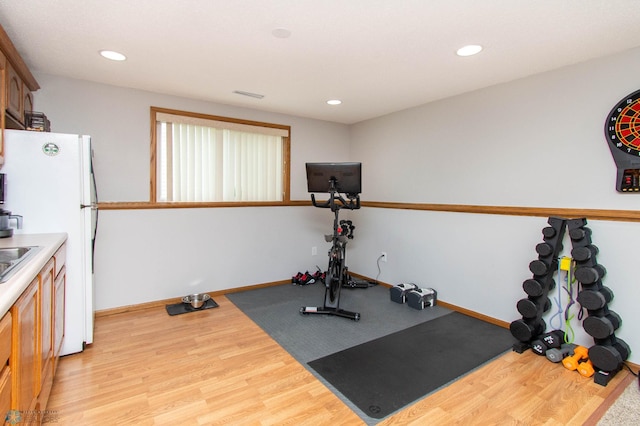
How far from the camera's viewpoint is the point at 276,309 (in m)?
3.52

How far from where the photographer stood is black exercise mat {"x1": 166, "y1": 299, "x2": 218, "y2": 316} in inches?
134

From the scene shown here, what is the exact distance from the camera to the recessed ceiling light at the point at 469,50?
7.66ft

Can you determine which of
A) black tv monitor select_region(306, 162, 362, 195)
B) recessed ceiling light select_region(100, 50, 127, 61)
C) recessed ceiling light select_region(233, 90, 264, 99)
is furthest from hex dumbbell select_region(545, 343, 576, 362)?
recessed ceiling light select_region(100, 50, 127, 61)

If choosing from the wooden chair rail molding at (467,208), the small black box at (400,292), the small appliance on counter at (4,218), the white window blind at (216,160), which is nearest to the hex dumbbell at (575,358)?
the wooden chair rail molding at (467,208)

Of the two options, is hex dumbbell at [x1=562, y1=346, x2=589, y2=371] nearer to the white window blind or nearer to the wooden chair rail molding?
the wooden chair rail molding

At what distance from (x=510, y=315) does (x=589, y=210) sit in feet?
3.78

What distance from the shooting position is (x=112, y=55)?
8.36ft

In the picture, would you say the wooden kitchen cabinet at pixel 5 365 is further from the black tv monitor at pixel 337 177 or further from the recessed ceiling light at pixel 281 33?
the black tv monitor at pixel 337 177

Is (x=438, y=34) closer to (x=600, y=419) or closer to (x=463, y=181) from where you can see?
(x=463, y=181)

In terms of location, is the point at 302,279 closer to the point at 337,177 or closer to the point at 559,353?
the point at 337,177

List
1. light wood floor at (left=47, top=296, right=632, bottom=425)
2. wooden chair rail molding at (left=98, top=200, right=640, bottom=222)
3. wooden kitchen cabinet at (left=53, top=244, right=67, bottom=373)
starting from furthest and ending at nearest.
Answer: wooden chair rail molding at (left=98, top=200, right=640, bottom=222) < wooden kitchen cabinet at (left=53, top=244, right=67, bottom=373) < light wood floor at (left=47, top=296, right=632, bottom=425)

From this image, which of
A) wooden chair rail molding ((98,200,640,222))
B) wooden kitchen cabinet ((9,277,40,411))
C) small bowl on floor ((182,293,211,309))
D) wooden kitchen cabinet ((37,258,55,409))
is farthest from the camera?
small bowl on floor ((182,293,211,309))

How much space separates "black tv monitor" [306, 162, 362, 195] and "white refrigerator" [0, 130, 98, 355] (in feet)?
6.38

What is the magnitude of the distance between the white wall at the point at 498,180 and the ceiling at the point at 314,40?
270 millimetres
